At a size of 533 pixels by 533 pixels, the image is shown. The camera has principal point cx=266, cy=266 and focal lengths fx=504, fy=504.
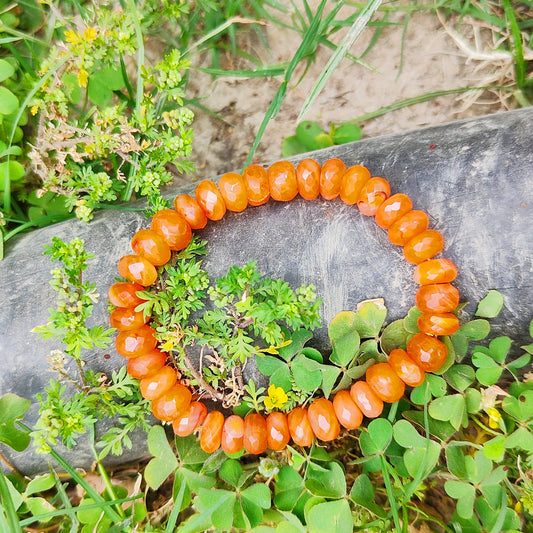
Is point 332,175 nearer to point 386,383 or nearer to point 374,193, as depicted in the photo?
point 374,193

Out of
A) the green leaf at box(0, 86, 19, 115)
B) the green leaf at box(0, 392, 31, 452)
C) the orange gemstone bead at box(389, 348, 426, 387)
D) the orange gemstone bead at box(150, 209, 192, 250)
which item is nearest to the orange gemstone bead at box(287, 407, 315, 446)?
the orange gemstone bead at box(389, 348, 426, 387)

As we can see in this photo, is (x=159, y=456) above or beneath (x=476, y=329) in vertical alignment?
beneath

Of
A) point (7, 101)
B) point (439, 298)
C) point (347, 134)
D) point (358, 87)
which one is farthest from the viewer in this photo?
point (358, 87)

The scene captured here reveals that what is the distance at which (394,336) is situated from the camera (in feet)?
5.83

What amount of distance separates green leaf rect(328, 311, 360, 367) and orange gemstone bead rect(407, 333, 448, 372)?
19 centimetres

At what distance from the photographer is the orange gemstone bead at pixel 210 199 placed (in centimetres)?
174

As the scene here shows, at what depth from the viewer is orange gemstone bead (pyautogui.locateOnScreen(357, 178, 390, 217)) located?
5.55 feet

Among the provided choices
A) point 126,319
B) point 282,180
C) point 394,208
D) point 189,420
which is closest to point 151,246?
point 126,319

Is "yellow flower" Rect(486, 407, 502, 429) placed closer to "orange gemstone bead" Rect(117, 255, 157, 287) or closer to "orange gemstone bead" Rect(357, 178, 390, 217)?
"orange gemstone bead" Rect(357, 178, 390, 217)

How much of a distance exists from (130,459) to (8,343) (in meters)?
0.68

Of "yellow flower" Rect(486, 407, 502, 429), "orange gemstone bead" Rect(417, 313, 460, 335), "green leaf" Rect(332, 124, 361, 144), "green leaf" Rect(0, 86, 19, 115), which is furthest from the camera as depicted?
"green leaf" Rect(332, 124, 361, 144)

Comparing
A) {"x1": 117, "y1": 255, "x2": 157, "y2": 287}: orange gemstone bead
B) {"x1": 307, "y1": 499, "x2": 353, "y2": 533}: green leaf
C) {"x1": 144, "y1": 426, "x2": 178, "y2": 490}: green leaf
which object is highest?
{"x1": 117, "y1": 255, "x2": 157, "y2": 287}: orange gemstone bead

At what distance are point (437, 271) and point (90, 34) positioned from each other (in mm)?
1418

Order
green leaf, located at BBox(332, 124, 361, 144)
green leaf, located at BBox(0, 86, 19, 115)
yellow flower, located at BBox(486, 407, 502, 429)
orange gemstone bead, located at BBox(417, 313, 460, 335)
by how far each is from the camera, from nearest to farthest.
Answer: orange gemstone bead, located at BBox(417, 313, 460, 335), yellow flower, located at BBox(486, 407, 502, 429), green leaf, located at BBox(0, 86, 19, 115), green leaf, located at BBox(332, 124, 361, 144)
